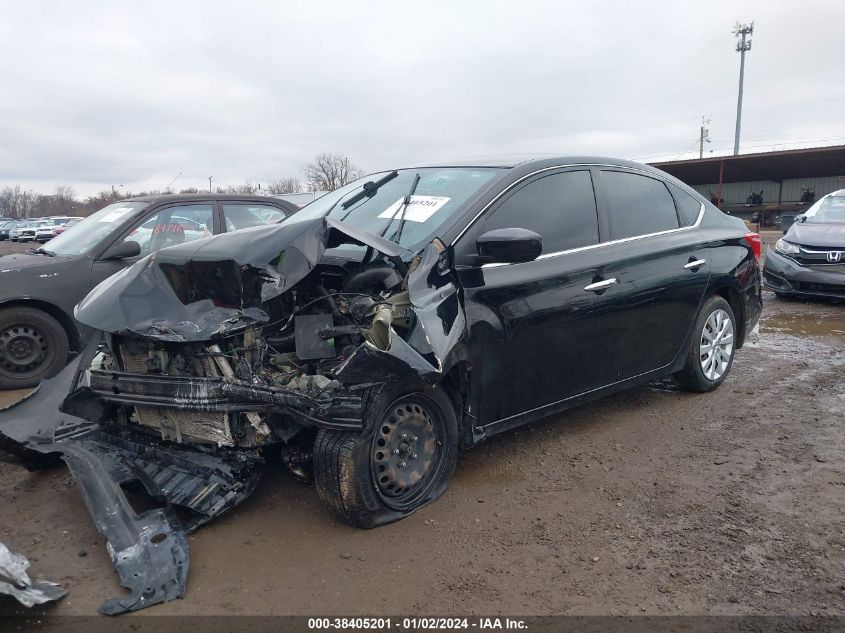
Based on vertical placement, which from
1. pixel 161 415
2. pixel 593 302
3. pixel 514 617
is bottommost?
pixel 514 617

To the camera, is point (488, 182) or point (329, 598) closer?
point (329, 598)

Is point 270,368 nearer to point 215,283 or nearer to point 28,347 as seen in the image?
point 215,283

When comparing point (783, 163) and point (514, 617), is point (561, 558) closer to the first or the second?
point (514, 617)

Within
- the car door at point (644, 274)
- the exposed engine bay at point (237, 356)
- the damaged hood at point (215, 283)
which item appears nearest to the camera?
the exposed engine bay at point (237, 356)

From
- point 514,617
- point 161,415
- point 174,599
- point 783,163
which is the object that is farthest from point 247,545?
point 783,163

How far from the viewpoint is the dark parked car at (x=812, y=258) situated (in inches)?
337

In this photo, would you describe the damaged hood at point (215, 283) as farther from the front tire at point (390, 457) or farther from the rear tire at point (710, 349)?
the rear tire at point (710, 349)

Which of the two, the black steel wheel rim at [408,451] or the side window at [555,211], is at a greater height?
the side window at [555,211]

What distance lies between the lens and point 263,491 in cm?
352

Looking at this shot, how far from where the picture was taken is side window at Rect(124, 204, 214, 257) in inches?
237

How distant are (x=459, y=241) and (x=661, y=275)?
171 cm

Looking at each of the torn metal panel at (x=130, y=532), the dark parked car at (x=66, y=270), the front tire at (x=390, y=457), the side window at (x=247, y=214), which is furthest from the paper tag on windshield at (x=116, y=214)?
the front tire at (x=390, y=457)

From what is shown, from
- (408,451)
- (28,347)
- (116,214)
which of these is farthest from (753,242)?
(28,347)

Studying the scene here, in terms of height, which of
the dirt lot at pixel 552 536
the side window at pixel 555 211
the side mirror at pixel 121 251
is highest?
the side window at pixel 555 211
